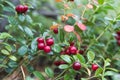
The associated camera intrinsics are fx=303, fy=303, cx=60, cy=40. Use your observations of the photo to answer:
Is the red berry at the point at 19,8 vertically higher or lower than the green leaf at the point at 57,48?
higher

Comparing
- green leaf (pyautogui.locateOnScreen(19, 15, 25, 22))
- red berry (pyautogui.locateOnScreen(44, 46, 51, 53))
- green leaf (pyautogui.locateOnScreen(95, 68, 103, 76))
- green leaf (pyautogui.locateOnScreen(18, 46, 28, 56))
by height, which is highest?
green leaf (pyautogui.locateOnScreen(19, 15, 25, 22))

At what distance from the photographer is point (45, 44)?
5.55 feet

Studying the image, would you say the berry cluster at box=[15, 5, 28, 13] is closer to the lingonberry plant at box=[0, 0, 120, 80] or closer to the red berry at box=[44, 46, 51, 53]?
the lingonberry plant at box=[0, 0, 120, 80]

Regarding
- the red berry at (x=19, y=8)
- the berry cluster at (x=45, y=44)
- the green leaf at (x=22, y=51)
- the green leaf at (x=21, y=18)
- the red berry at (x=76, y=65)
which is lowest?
the red berry at (x=76, y=65)

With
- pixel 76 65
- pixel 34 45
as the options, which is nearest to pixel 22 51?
pixel 34 45

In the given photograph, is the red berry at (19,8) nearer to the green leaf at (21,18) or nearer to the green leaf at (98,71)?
the green leaf at (21,18)

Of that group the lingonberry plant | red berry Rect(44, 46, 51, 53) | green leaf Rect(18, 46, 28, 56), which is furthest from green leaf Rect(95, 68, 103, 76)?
green leaf Rect(18, 46, 28, 56)

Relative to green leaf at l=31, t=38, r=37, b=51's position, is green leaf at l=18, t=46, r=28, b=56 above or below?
below

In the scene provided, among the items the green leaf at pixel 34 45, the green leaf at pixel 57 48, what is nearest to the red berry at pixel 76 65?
the green leaf at pixel 57 48

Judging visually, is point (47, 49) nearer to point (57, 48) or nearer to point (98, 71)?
point (57, 48)

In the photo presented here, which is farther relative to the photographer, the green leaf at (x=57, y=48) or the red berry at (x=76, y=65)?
the green leaf at (x=57, y=48)

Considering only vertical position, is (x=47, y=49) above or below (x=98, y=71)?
above

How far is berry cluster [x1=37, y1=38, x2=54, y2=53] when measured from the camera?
168 centimetres

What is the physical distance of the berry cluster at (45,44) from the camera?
1.68 m
